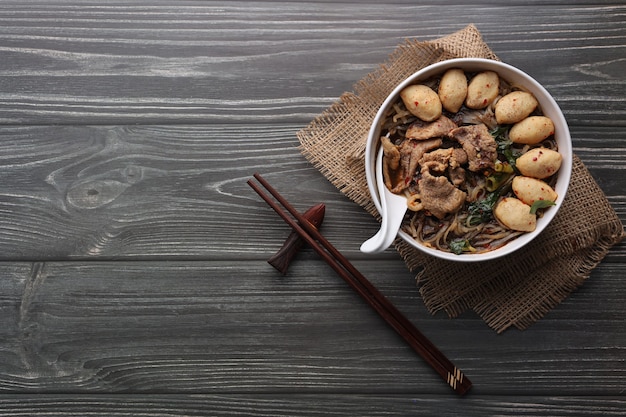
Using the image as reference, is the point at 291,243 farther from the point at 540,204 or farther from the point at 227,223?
the point at 540,204

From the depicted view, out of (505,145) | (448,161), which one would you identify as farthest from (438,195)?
(505,145)

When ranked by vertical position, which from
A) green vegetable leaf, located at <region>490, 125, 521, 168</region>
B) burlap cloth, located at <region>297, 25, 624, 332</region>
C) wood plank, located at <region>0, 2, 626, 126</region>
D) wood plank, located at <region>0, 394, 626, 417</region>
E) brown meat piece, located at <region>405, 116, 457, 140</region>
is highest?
wood plank, located at <region>0, 2, 626, 126</region>

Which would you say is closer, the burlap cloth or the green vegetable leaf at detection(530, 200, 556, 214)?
the green vegetable leaf at detection(530, 200, 556, 214)

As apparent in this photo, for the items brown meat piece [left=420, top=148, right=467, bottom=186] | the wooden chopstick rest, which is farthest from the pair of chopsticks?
brown meat piece [left=420, top=148, right=467, bottom=186]

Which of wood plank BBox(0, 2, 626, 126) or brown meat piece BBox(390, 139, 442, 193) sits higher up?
wood plank BBox(0, 2, 626, 126)

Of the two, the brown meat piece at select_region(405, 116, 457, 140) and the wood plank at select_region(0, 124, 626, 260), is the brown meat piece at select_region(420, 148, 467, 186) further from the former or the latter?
the wood plank at select_region(0, 124, 626, 260)

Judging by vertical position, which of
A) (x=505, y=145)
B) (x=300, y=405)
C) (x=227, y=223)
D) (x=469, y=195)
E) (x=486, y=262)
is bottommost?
(x=300, y=405)
